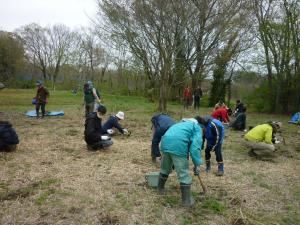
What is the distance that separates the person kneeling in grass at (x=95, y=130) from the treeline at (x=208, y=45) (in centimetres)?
1024

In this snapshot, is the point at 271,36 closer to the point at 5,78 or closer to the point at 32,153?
the point at 32,153

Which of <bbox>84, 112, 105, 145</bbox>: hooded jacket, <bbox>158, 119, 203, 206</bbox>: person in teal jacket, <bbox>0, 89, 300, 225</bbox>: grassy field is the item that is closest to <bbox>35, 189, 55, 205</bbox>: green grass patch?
<bbox>0, 89, 300, 225</bbox>: grassy field

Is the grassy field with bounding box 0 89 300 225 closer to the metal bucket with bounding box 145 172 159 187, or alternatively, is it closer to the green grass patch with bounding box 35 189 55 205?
the green grass patch with bounding box 35 189 55 205

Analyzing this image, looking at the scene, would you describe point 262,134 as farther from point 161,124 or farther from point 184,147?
point 184,147

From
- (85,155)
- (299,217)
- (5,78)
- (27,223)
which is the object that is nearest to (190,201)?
(299,217)

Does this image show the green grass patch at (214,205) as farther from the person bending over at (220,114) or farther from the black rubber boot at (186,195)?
the person bending over at (220,114)

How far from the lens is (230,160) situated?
9219mm

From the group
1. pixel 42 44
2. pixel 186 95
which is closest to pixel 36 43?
pixel 42 44

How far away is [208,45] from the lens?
2022 centimetres

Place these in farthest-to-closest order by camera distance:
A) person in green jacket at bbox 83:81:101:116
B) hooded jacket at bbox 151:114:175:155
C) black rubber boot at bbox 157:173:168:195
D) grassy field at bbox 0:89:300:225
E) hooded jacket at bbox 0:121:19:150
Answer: person in green jacket at bbox 83:81:101:116, hooded jacket at bbox 0:121:19:150, hooded jacket at bbox 151:114:175:155, black rubber boot at bbox 157:173:168:195, grassy field at bbox 0:89:300:225

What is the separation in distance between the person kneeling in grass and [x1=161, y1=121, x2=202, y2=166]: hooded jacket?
11.1ft

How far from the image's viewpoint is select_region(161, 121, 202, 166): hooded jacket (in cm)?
548

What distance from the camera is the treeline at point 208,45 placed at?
1841 centimetres

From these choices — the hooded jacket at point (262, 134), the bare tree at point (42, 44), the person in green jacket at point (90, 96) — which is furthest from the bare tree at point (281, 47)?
the bare tree at point (42, 44)
